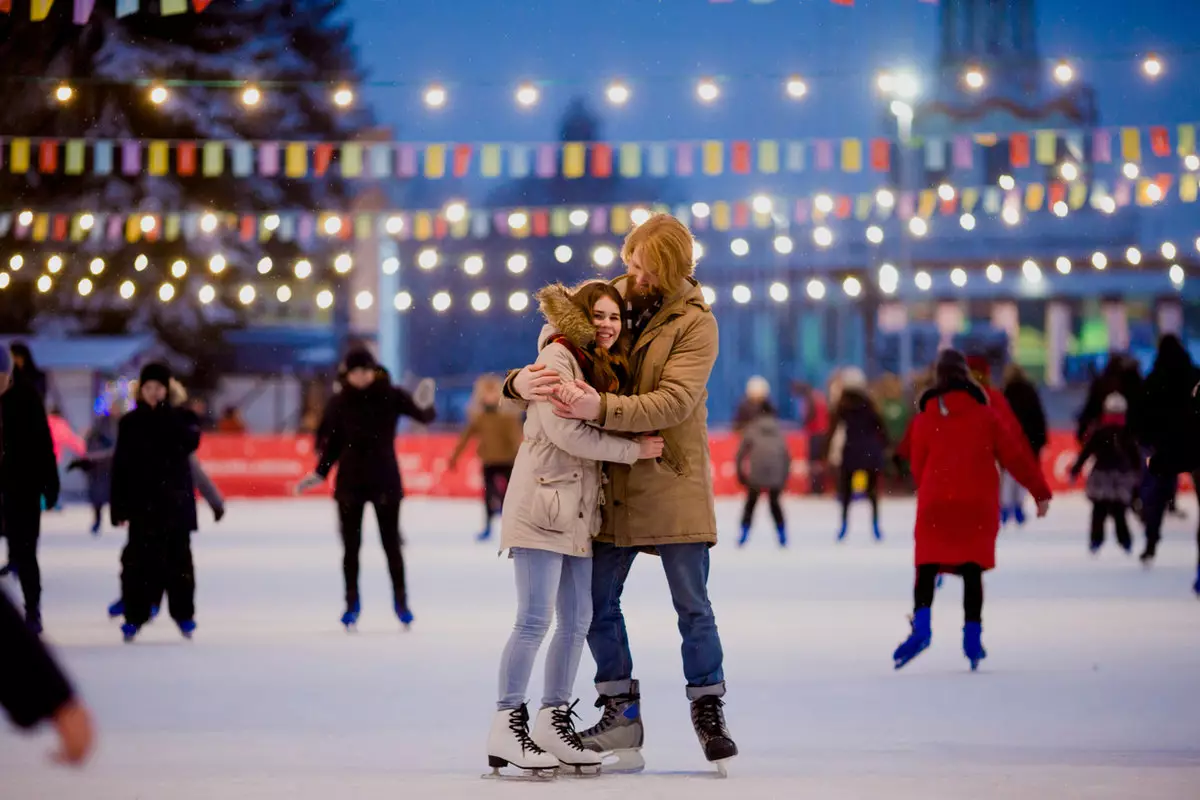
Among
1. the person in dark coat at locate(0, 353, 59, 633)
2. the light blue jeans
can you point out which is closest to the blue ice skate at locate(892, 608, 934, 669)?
the light blue jeans

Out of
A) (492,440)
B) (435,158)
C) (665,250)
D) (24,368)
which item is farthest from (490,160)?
(665,250)

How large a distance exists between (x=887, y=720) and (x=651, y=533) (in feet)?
5.31

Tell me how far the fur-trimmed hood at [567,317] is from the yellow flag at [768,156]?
19447mm

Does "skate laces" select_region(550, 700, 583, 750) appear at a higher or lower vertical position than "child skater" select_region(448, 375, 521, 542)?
lower

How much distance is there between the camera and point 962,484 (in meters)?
8.81

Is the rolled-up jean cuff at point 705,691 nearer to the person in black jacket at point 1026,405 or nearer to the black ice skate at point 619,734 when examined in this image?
the black ice skate at point 619,734

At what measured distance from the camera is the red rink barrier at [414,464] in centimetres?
2786

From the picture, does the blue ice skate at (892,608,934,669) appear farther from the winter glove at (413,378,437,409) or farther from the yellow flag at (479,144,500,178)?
the yellow flag at (479,144,500,178)

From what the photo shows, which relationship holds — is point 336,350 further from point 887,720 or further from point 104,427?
point 887,720

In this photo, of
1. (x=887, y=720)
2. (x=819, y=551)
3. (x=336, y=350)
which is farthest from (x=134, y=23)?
(x=887, y=720)

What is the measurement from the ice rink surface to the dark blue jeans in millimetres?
286

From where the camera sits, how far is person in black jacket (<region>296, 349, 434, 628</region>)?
10445 mm

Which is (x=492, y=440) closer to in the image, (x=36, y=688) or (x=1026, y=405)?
(x=1026, y=405)

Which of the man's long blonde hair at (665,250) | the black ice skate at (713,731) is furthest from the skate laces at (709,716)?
the man's long blonde hair at (665,250)
